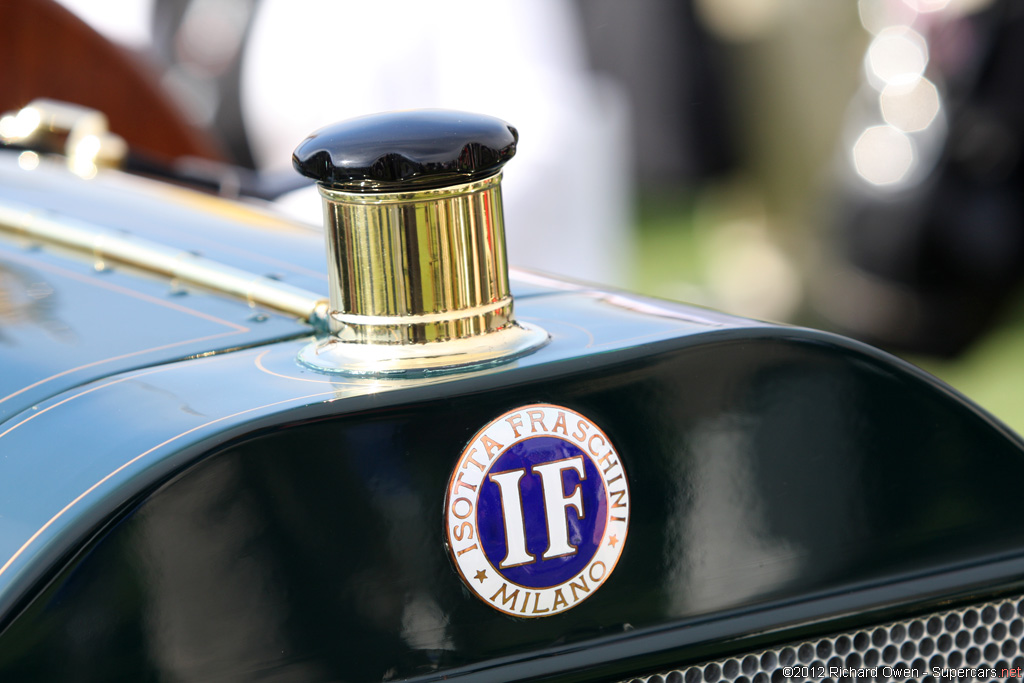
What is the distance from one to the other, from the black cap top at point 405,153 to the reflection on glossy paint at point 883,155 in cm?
425

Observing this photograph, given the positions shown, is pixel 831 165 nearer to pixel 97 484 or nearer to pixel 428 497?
pixel 428 497

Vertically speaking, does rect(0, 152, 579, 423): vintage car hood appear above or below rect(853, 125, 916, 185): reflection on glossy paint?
above

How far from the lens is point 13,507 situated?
88 cm

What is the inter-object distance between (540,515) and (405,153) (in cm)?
29

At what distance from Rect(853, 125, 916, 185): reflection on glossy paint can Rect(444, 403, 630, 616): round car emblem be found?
4.29m

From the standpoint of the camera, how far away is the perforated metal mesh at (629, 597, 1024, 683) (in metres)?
1.02

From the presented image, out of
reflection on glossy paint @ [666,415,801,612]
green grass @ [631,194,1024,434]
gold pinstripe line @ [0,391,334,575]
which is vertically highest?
gold pinstripe line @ [0,391,334,575]

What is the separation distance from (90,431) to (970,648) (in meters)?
0.79

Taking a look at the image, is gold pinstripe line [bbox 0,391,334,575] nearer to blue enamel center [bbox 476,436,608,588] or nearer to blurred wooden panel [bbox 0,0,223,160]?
blue enamel center [bbox 476,436,608,588]

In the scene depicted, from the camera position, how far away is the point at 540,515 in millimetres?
898

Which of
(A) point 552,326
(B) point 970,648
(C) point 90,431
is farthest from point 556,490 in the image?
(B) point 970,648

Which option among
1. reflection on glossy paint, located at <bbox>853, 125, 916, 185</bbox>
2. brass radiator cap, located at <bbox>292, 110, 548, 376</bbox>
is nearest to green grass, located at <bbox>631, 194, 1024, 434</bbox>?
reflection on glossy paint, located at <bbox>853, 125, 916, 185</bbox>

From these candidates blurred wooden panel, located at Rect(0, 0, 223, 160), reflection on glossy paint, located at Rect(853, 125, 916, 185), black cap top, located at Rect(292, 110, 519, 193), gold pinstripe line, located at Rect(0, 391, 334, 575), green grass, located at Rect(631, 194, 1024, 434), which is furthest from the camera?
reflection on glossy paint, located at Rect(853, 125, 916, 185)

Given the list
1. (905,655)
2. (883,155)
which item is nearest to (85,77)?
(905,655)
